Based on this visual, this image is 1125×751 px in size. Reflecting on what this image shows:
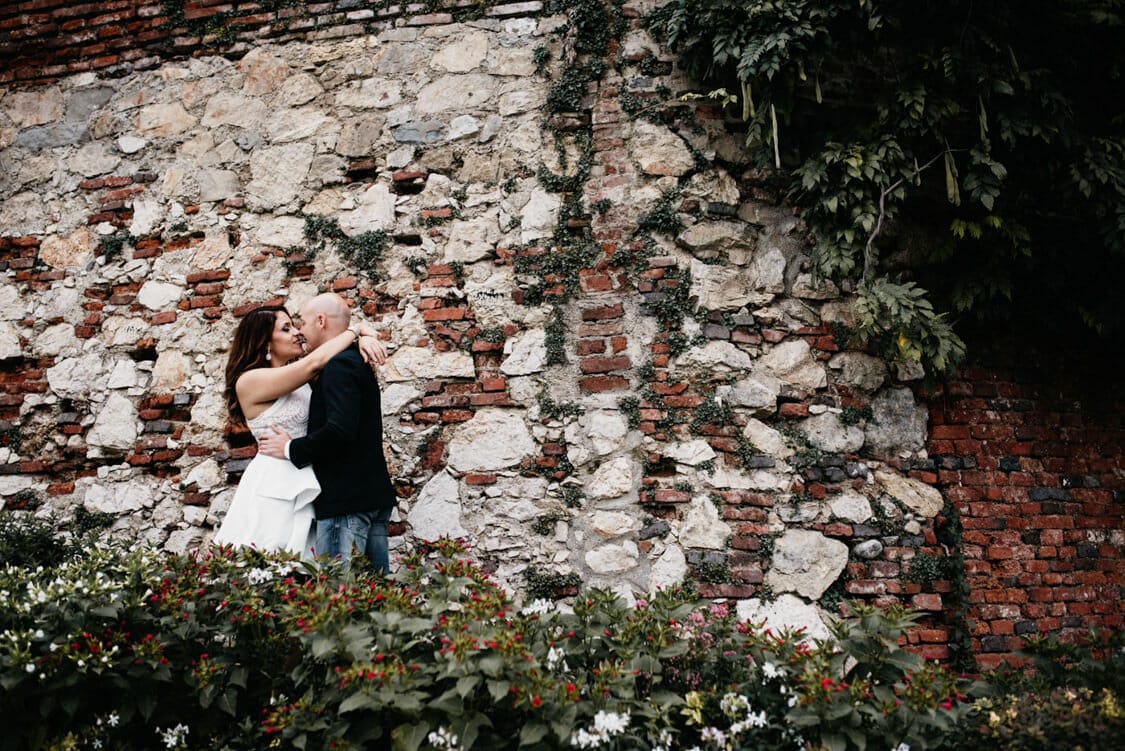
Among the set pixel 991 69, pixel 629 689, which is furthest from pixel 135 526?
pixel 991 69

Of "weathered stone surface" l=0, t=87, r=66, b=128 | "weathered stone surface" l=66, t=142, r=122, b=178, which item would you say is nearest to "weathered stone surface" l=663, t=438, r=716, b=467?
"weathered stone surface" l=66, t=142, r=122, b=178

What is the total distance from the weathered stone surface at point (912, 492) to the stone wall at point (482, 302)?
15mm

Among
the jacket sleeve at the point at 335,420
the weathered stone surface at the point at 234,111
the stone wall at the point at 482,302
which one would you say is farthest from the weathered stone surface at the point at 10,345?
the jacket sleeve at the point at 335,420

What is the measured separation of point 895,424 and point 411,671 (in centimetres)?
285

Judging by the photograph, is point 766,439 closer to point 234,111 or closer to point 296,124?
point 296,124

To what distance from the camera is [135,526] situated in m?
4.39

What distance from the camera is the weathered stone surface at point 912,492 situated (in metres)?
4.07

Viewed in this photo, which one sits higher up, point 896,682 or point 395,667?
point 395,667

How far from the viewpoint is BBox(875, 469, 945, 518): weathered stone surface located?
13.4ft

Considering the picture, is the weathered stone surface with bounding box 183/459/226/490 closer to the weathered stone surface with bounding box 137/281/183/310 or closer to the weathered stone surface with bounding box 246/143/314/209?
the weathered stone surface with bounding box 137/281/183/310

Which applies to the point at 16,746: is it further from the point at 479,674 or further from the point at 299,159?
the point at 299,159

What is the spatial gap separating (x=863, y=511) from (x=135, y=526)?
3.79 metres

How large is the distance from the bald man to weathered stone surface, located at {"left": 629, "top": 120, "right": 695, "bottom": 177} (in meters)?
1.80

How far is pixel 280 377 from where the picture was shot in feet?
12.1
